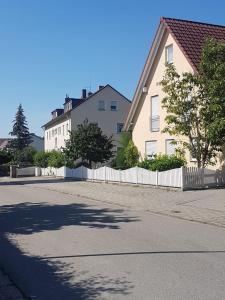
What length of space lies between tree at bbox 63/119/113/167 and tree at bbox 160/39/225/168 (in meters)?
15.4

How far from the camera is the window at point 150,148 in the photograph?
32438mm

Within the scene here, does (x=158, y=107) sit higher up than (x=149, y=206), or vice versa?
(x=158, y=107)

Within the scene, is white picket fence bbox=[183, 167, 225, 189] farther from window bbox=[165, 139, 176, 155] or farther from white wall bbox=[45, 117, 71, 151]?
white wall bbox=[45, 117, 71, 151]

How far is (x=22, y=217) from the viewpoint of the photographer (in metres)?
14.8

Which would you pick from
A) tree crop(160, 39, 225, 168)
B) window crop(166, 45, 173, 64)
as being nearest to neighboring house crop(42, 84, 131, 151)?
window crop(166, 45, 173, 64)

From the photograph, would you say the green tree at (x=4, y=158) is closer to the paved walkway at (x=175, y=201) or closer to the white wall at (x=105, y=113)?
the white wall at (x=105, y=113)

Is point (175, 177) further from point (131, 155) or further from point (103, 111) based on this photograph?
point (103, 111)

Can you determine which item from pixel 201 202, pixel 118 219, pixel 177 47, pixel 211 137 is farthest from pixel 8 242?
pixel 177 47

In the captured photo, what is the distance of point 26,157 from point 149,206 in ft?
186

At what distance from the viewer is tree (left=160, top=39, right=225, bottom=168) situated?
22.9 metres

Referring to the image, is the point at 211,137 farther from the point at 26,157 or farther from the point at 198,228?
the point at 26,157

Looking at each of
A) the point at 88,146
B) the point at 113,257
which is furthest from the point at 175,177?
the point at 88,146

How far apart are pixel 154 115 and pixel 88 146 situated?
9826mm

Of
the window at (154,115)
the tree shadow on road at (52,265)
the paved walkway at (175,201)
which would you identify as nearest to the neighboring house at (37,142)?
the window at (154,115)
